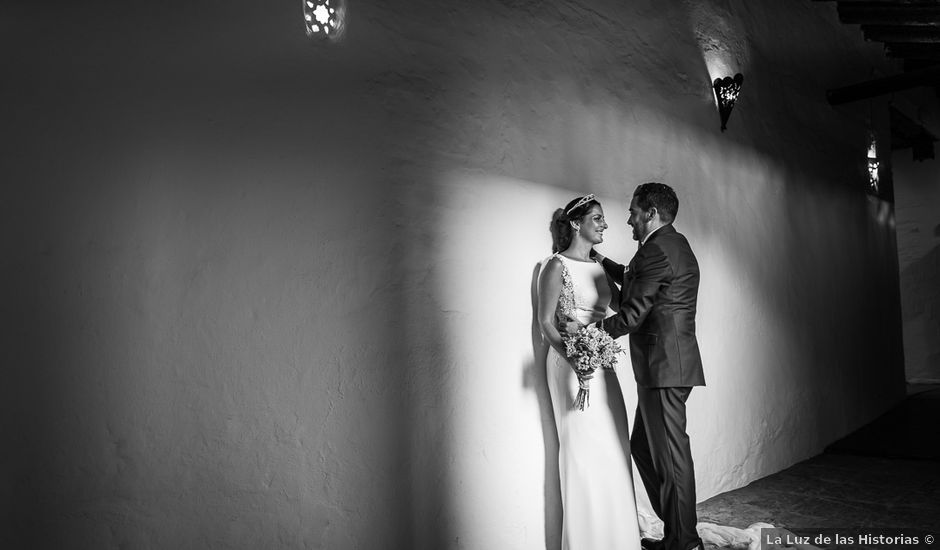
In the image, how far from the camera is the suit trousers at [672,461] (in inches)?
122

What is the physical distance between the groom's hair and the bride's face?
24cm

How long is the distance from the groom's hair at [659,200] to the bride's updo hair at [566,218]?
0.81ft

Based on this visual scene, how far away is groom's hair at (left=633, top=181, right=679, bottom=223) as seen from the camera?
3.34m

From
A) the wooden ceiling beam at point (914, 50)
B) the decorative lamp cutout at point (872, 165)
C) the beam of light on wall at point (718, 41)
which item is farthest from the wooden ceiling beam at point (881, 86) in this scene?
the beam of light on wall at point (718, 41)

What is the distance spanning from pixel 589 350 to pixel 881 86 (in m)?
5.80

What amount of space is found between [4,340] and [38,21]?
41.6 inches

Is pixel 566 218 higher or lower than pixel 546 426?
higher

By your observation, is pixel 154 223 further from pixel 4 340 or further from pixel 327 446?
pixel 327 446

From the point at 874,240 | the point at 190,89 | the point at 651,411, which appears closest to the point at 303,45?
the point at 190,89

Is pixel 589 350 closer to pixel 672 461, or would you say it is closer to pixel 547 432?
pixel 547 432

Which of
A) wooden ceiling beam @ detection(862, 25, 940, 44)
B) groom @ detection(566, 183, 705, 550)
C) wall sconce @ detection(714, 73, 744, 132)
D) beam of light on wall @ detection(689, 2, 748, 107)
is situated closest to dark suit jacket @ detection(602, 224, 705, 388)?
groom @ detection(566, 183, 705, 550)

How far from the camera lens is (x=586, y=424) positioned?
3064 mm

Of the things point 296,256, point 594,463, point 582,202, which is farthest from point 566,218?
point 296,256

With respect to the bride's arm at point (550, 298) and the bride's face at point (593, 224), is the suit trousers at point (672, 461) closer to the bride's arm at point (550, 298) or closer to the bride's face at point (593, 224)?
the bride's arm at point (550, 298)
